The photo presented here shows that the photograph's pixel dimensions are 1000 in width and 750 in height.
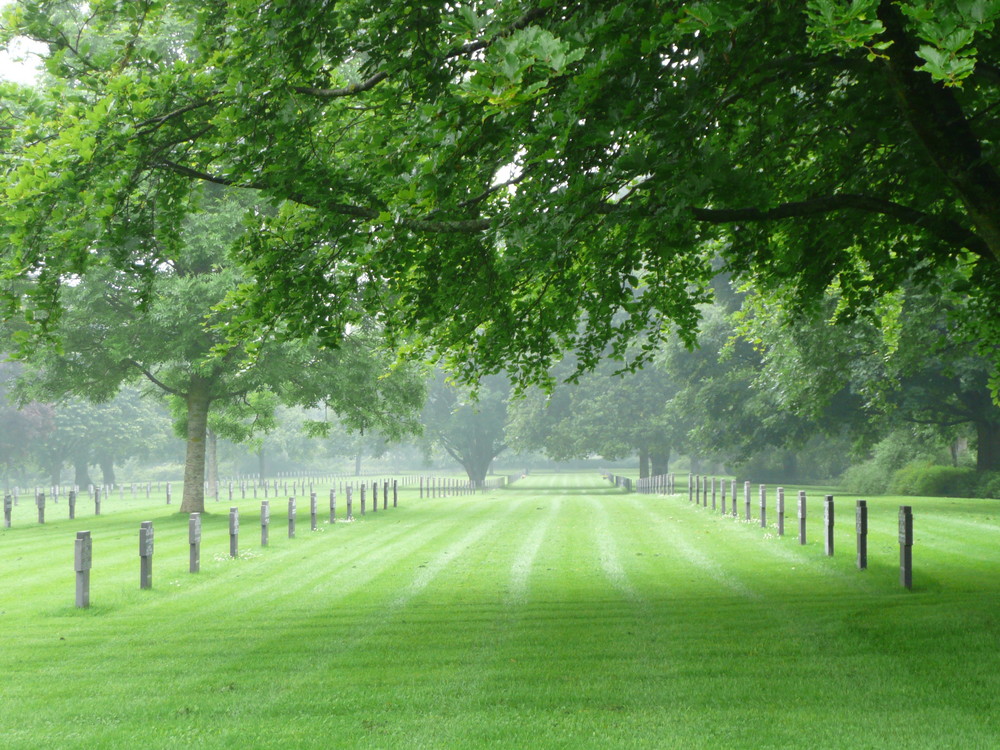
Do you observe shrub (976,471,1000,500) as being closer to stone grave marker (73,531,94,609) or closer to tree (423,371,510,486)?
stone grave marker (73,531,94,609)

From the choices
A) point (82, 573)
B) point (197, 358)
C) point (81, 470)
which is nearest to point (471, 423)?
point (81, 470)

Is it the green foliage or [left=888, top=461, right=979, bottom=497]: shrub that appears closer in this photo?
[left=888, top=461, right=979, bottom=497]: shrub

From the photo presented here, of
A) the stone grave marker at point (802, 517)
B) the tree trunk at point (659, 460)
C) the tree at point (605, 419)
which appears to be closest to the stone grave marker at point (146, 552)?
the stone grave marker at point (802, 517)

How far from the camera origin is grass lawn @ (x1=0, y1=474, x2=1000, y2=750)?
6713mm

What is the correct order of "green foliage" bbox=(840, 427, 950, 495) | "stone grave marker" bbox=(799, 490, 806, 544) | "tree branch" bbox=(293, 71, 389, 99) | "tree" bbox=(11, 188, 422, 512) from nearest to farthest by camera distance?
"tree branch" bbox=(293, 71, 389, 99)
"stone grave marker" bbox=(799, 490, 806, 544)
"tree" bbox=(11, 188, 422, 512)
"green foliage" bbox=(840, 427, 950, 495)

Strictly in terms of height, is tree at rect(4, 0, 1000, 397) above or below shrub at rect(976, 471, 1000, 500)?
above

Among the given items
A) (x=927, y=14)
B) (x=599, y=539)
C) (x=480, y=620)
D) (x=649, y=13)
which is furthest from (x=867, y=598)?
(x=599, y=539)

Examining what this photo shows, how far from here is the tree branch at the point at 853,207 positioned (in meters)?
9.33

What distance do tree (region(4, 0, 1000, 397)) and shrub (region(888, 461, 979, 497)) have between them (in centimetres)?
2821

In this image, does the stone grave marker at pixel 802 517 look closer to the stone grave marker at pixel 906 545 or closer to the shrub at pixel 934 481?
the stone grave marker at pixel 906 545

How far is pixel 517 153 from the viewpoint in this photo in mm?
10398

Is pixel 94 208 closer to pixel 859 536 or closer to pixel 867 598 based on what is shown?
pixel 867 598

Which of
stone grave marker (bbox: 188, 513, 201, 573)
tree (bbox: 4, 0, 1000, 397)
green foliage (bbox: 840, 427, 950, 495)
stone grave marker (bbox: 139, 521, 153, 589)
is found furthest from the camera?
green foliage (bbox: 840, 427, 950, 495)

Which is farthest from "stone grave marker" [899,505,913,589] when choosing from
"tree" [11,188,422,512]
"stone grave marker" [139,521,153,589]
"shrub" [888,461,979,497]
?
"shrub" [888,461,979,497]
